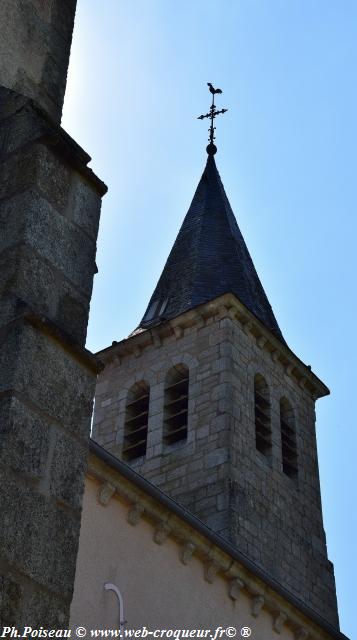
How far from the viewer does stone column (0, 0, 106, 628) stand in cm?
266

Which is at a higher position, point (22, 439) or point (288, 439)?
point (288, 439)

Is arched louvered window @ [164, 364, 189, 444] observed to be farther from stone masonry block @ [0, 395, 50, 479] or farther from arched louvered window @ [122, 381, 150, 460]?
stone masonry block @ [0, 395, 50, 479]

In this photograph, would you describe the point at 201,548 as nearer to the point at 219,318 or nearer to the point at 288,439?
the point at 219,318

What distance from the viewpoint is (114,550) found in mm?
8188

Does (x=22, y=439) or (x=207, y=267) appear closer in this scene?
(x=22, y=439)

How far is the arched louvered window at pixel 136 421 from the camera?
715 inches

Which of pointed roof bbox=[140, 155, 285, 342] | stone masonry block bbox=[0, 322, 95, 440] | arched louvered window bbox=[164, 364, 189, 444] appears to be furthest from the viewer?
pointed roof bbox=[140, 155, 285, 342]

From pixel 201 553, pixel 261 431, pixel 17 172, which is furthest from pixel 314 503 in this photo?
pixel 17 172

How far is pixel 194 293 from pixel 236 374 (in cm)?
257

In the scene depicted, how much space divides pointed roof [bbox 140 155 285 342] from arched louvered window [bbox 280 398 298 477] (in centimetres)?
133

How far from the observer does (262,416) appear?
60.9ft

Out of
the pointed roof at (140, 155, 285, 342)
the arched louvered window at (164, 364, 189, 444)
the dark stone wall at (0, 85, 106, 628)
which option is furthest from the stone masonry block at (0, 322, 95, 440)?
the pointed roof at (140, 155, 285, 342)

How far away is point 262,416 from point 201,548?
31.4 feet

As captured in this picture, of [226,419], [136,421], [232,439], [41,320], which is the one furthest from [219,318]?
[41,320]
